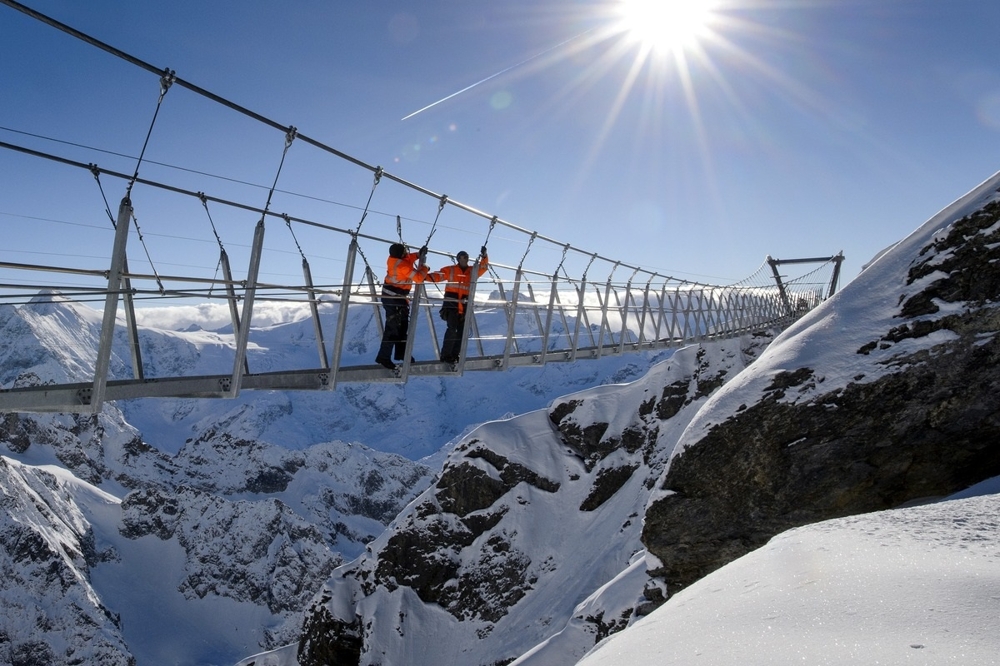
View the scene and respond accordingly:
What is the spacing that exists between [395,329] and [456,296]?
159 centimetres

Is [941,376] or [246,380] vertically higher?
[246,380]

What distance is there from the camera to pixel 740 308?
22984 millimetres

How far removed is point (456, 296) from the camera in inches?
403

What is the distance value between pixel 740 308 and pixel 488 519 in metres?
40.1

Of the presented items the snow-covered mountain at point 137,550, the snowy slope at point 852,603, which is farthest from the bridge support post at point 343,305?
the snow-covered mountain at point 137,550

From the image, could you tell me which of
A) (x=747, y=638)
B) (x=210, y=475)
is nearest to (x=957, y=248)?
(x=747, y=638)

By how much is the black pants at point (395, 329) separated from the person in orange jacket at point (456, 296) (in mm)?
761

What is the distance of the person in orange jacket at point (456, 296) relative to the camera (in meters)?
9.66

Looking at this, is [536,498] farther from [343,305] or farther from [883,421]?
[343,305]

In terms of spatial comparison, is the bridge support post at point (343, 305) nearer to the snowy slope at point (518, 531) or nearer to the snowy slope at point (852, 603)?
the snowy slope at point (852, 603)

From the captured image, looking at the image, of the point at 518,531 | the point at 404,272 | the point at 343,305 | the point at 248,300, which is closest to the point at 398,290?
the point at 404,272

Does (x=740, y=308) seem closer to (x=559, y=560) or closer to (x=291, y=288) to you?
(x=291, y=288)

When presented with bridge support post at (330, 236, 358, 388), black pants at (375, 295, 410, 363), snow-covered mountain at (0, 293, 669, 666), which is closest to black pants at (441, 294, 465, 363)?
black pants at (375, 295, 410, 363)

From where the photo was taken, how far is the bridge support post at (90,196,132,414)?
185 inches
